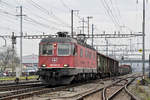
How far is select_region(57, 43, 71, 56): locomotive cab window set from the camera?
21661mm

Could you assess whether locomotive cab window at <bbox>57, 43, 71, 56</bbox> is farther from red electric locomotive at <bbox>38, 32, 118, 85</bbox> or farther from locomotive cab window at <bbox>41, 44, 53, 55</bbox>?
locomotive cab window at <bbox>41, 44, 53, 55</bbox>

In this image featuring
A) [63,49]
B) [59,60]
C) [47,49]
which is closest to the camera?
[59,60]

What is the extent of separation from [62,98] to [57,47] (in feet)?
25.5

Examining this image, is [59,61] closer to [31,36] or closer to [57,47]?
[57,47]

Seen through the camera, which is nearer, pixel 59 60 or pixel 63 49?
pixel 59 60

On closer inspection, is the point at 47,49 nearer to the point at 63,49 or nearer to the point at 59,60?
the point at 63,49

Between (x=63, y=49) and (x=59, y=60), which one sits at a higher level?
(x=63, y=49)

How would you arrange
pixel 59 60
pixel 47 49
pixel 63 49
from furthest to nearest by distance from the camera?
1. pixel 47 49
2. pixel 63 49
3. pixel 59 60

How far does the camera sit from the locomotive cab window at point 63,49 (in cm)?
2166

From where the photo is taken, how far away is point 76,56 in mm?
22328

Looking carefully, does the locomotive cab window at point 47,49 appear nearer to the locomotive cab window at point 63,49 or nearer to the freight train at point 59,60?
the freight train at point 59,60

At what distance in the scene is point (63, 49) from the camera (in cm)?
2181

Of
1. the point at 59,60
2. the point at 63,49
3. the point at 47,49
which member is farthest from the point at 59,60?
the point at 47,49

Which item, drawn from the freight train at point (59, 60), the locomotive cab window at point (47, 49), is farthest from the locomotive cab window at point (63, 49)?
the locomotive cab window at point (47, 49)
